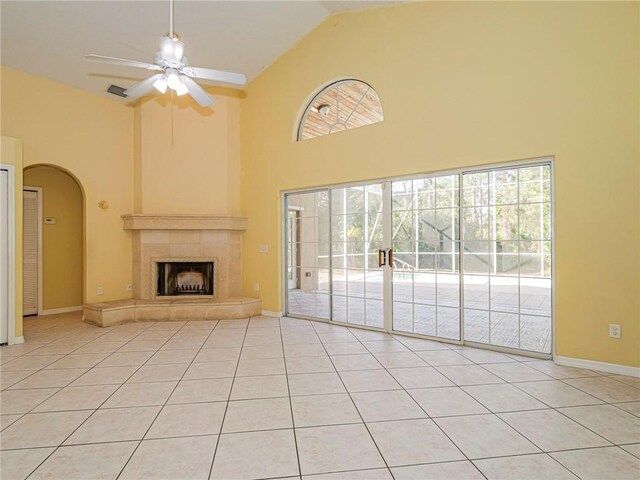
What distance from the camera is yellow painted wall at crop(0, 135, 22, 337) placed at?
3.96 metres

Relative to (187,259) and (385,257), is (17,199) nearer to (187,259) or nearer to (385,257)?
(187,259)

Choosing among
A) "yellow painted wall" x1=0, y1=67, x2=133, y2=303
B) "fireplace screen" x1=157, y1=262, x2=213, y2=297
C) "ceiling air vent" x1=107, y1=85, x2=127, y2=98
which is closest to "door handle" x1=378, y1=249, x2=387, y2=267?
"fireplace screen" x1=157, y1=262, x2=213, y2=297

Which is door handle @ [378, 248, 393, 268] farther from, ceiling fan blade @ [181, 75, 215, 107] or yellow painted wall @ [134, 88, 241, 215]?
yellow painted wall @ [134, 88, 241, 215]

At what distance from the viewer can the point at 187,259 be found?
571 centimetres

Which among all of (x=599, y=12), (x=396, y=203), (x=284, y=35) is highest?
(x=284, y=35)

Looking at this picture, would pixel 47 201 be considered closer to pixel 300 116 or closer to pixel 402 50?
pixel 300 116

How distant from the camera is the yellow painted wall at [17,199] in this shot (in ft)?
13.0

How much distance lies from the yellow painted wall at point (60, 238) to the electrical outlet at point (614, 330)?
7354 mm

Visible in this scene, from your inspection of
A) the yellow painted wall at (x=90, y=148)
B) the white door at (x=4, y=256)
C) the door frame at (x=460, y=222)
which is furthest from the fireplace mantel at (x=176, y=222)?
the white door at (x=4, y=256)

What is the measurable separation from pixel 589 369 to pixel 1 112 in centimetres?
746

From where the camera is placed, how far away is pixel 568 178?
10.6ft

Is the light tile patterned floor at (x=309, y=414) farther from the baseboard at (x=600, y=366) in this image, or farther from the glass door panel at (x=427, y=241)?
the glass door panel at (x=427, y=241)

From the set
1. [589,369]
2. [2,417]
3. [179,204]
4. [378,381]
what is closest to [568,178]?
[589,369]

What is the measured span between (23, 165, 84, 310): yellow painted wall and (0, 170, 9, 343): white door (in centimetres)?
195
